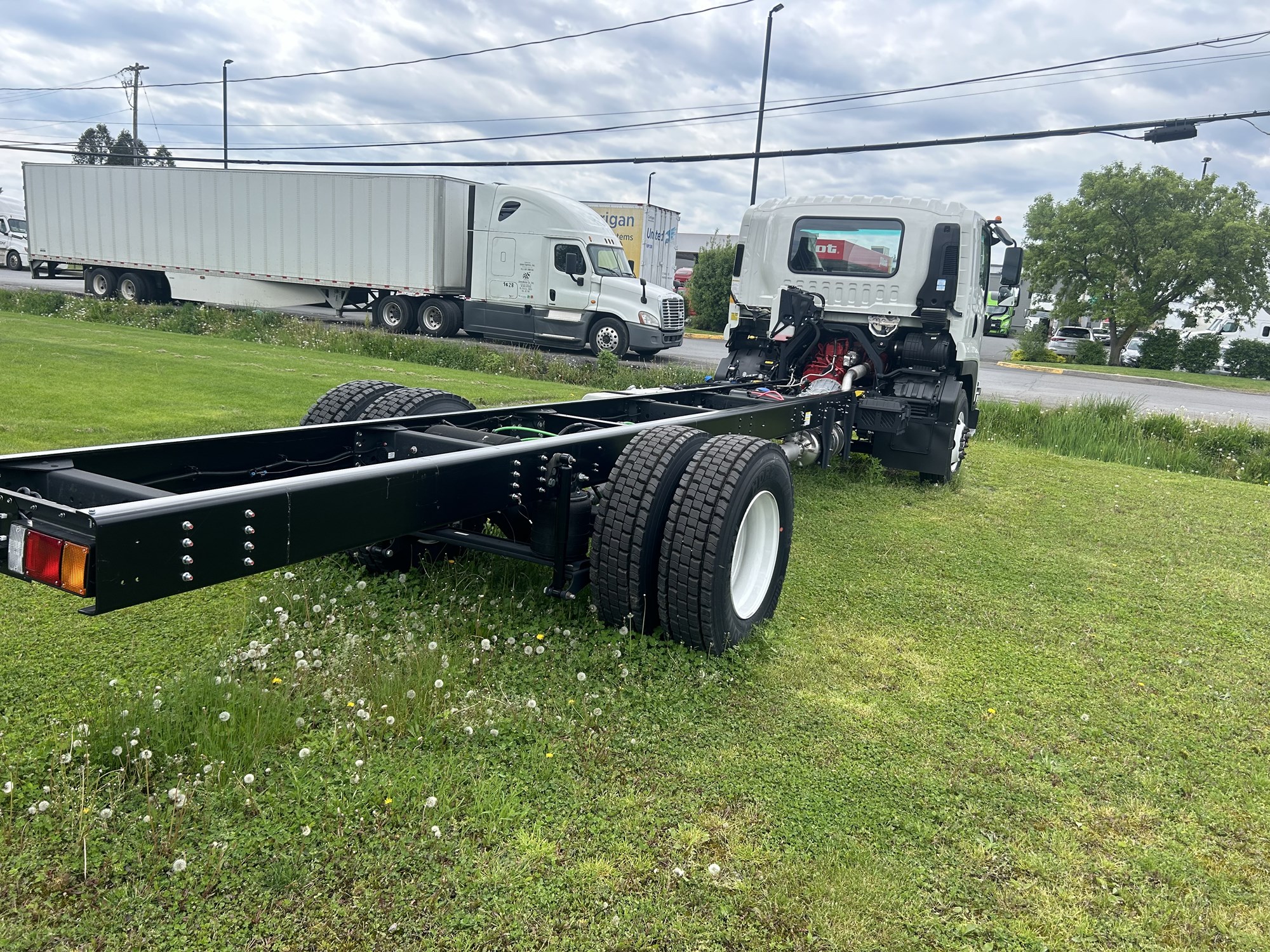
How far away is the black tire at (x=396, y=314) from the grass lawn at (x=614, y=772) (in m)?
17.6

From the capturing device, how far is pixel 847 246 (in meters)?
7.92

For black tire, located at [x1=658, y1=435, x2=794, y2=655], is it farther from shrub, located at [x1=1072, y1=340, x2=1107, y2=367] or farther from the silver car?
the silver car

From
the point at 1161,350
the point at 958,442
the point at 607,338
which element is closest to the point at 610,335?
the point at 607,338

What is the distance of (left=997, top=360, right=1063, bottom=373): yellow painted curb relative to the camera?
2853 cm

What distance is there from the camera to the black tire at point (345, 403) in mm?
4464

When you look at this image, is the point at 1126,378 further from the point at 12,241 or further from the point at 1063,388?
the point at 12,241

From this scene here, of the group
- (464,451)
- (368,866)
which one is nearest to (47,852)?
(368,866)

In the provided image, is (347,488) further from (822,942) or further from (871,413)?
(871,413)

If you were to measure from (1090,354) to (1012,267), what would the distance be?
31.8 m

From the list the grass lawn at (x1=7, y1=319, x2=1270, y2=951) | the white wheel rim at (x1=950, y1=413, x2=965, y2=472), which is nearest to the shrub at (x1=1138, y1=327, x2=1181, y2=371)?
the white wheel rim at (x1=950, y1=413, x2=965, y2=472)

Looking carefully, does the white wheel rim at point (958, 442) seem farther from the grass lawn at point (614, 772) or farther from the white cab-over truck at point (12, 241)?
the white cab-over truck at point (12, 241)

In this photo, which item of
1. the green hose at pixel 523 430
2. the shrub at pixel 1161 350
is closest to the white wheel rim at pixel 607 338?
the green hose at pixel 523 430

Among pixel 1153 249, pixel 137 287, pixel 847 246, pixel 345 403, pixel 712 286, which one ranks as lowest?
pixel 345 403

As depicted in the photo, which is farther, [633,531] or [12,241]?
[12,241]
